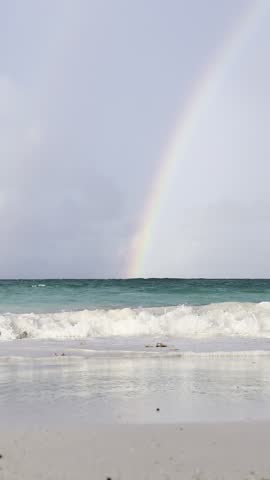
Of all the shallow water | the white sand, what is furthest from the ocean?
the white sand

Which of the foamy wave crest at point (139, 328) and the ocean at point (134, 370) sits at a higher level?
the foamy wave crest at point (139, 328)

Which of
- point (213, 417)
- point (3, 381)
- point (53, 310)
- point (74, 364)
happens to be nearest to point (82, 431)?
point (213, 417)

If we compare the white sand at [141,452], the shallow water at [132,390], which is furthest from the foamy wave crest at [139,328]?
the white sand at [141,452]

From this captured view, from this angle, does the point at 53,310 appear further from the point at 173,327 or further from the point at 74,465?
the point at 74,465

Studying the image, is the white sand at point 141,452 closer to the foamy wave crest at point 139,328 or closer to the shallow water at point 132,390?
the shallow water at point 132,390

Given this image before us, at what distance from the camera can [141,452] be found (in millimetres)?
6242

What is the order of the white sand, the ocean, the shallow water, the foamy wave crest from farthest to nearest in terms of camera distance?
the foamy wave crest < the ocean < the shallow water < the white sand

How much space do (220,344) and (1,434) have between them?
38.2 ft

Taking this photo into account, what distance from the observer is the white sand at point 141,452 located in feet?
18.3

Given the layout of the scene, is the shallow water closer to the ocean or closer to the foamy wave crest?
the ocean

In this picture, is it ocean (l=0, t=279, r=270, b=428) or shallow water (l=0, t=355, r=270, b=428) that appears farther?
ocean (l=0, t=279, r=270, b=428)

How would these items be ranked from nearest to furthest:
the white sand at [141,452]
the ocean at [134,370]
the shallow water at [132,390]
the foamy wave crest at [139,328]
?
the white sand at [141,452] → the shallow water at [132,390] → the ocean at [134,370] → the foamy wave crest at [139,328]

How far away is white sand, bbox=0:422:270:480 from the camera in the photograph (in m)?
5.59

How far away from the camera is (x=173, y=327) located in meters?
23.2
